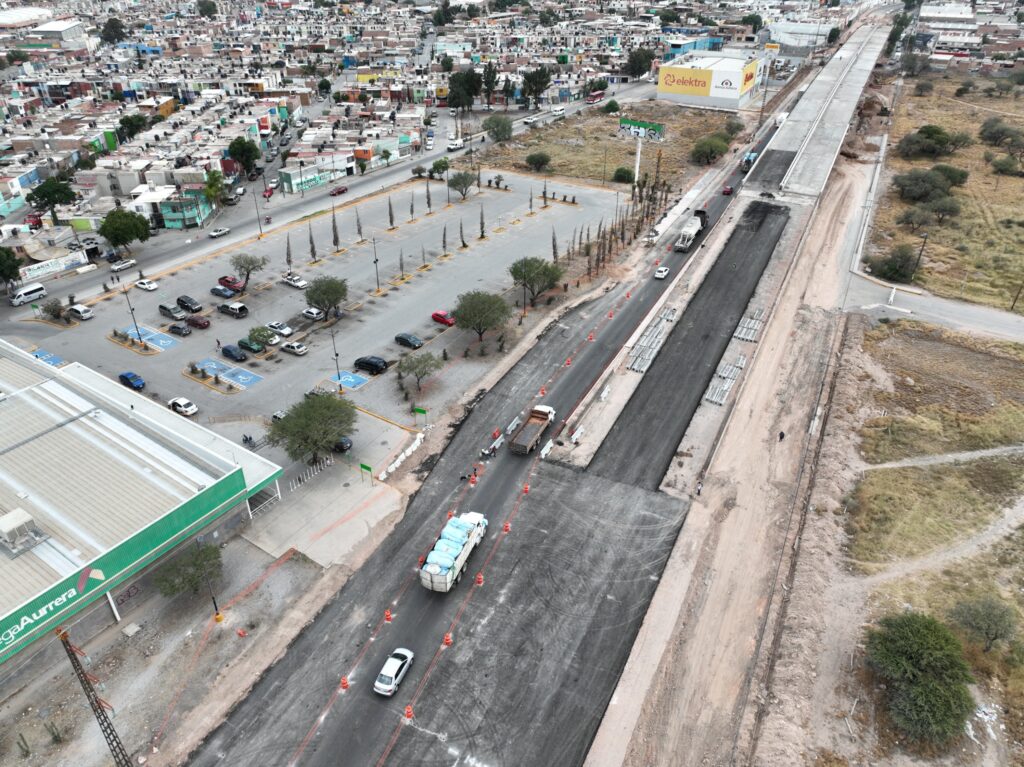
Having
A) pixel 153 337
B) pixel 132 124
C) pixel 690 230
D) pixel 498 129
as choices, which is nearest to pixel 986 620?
pixel 690 230

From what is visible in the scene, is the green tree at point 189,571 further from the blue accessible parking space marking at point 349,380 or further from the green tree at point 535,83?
the green tree at point 535,83

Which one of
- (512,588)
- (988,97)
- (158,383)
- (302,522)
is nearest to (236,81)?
(158,383)

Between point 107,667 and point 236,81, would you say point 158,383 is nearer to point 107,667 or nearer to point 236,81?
point 107,667

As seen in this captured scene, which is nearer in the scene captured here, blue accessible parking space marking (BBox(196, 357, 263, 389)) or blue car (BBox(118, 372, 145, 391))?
blue car (BBox(118, 372, 145, 391))

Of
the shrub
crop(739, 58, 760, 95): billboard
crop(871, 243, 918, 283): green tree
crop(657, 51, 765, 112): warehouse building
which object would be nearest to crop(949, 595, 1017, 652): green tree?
crop(871, 243, 918, 283): green tree

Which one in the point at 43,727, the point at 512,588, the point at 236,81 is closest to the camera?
the point at 43,727

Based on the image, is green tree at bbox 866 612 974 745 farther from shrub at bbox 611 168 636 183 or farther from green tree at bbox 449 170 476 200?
shrub at bbox 611 168 636 183

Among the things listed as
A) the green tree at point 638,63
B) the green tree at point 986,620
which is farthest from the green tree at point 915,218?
the green tree at point 638,63
